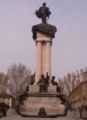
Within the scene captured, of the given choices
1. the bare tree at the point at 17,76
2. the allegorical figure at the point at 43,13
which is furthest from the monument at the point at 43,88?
the bare tree at the point at 17,76

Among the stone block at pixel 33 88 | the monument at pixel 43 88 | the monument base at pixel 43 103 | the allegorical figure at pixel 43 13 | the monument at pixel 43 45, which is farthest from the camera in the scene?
the allegorical figure at pixel 43 13

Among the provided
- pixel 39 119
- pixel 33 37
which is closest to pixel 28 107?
pixel 39 119

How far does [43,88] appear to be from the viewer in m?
33.0

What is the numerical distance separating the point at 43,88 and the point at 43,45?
14.1ft

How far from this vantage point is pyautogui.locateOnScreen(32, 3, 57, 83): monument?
3459 centimetres

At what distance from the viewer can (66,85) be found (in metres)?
105

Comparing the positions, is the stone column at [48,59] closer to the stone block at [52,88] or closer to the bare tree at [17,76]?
the stone block at [52,88]

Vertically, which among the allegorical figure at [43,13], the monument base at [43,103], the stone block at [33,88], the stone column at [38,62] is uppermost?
the allegorical figure at [43,13]

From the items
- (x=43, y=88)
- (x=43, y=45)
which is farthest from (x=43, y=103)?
(x=43, y=45)

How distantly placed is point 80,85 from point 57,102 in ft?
256

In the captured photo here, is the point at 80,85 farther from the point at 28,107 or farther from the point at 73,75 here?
the point at 28,107

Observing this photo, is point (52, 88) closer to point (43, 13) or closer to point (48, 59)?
point (48, 59)

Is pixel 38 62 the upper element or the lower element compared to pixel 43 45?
lower

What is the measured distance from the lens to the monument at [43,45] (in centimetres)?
3459
